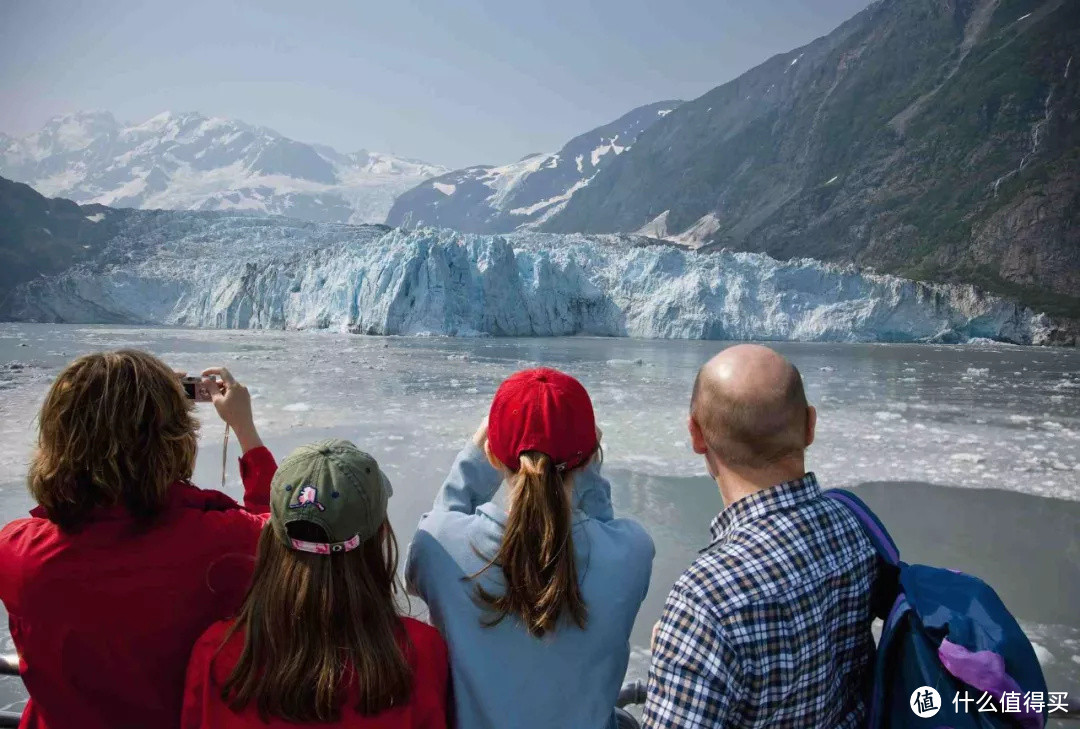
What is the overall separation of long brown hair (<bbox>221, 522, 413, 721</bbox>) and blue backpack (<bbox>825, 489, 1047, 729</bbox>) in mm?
653

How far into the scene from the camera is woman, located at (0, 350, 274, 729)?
1.00 meters

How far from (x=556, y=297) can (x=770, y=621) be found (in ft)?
114

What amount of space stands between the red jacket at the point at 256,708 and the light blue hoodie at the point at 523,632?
0.20ft

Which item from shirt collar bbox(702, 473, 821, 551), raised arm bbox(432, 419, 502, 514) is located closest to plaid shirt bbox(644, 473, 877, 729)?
shirt collar bbox(702, 473, 821, 551)

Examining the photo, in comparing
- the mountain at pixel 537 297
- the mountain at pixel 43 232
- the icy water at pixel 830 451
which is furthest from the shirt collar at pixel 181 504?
the mountain at pixel 43 232

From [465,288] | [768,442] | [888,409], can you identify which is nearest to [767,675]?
[768,442]

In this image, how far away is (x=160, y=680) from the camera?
42.2 inches

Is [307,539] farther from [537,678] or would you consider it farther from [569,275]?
[569,275]

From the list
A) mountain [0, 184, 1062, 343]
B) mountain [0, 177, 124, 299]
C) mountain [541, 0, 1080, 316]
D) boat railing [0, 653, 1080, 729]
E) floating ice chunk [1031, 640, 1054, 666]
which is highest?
mountain [541, 0, 1080, 316]

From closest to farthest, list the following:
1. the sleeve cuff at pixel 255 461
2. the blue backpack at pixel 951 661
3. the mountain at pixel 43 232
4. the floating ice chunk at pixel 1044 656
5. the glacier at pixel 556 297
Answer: the blue backpack at pixel 951 661 < the sleeve cuff at pixel 255 461 < the floating ice chunk at pixel 1044 656 < the glacier at pixel 556 297 < the mountain at pixel 43 232

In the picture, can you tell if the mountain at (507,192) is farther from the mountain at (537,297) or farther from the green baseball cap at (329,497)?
the green baseball cap at (329,497)

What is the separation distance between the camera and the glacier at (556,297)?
105 feet

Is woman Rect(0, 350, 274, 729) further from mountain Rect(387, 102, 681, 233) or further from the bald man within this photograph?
mountain Rect(387, 102, 681, 233)

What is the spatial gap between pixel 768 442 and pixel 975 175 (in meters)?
82.4
